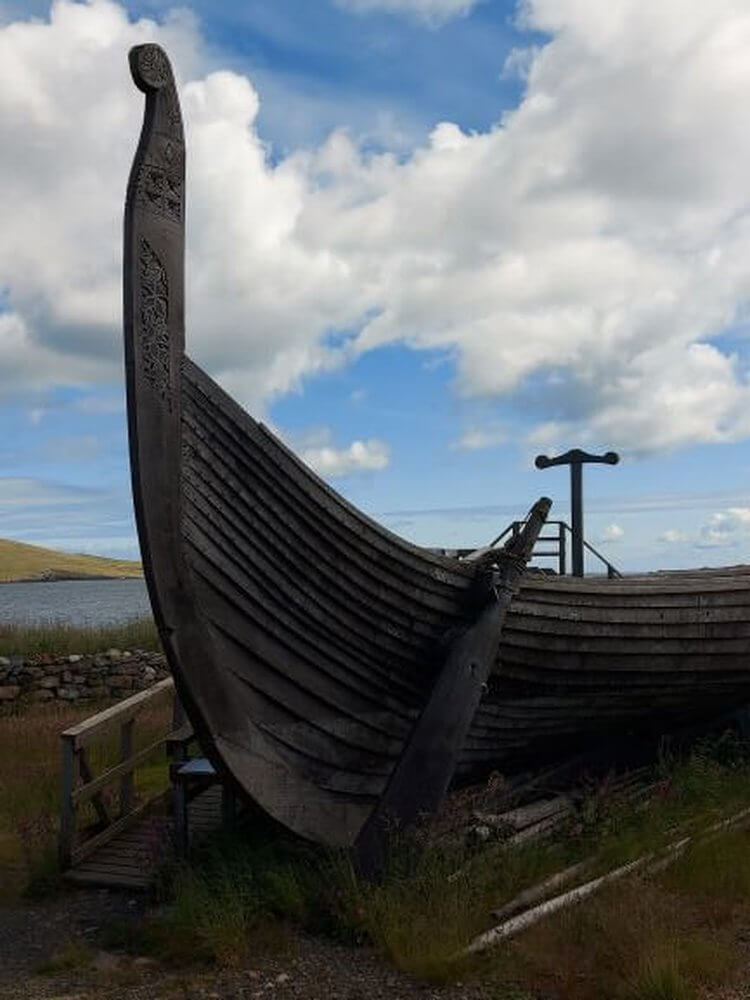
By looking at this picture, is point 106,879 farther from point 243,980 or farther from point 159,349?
point 159,349

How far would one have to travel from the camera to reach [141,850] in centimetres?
779

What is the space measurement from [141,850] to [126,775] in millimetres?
845

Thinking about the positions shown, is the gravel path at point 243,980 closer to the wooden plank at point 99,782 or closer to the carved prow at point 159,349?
the carved prow at point 159,349

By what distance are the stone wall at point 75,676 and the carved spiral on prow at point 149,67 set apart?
12.5 metres

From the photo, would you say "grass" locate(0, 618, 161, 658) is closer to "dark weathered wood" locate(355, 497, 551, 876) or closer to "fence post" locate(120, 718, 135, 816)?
"fence post" locate(120, 718, 135, 816)

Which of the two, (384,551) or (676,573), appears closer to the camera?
(384,551)

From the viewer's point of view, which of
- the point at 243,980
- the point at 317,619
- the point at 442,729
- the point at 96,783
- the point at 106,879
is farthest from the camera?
the point at 96,783

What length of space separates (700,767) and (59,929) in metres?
4.88

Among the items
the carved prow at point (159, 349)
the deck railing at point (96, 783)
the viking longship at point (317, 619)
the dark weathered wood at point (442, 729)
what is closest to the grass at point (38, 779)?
the deck railing at point (96, 783)

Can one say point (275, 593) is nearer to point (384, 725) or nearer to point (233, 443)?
point (233, 443)

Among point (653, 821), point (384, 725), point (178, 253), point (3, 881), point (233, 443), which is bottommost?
point (3, 881)

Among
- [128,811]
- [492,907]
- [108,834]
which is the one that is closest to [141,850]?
[108,834]

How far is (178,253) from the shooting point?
218 inches

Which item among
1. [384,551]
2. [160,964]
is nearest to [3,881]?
[160,964]
